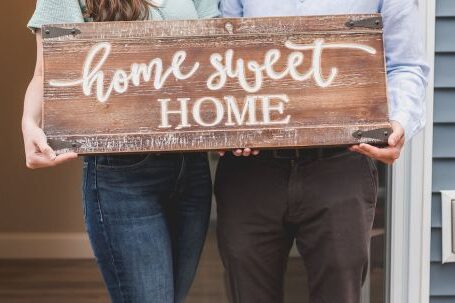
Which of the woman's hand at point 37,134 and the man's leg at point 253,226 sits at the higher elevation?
the woman's hand at point 37,134

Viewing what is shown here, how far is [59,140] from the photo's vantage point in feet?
4.87

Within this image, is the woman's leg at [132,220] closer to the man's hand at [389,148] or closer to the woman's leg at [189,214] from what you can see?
the woman's leg at [189,214]

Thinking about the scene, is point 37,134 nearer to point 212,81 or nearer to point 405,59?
point 212,81

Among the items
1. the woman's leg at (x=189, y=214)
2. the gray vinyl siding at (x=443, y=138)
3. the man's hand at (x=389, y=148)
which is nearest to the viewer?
the man's hand at (x=389, y=148)

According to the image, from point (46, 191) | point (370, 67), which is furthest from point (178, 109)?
point (46, 191)

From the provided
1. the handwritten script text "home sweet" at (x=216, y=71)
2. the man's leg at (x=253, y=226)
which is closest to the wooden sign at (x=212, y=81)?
the handwritten script text "home sweet" at (x=216, y=71)

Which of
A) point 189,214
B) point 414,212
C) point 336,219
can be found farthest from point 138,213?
point 414,212

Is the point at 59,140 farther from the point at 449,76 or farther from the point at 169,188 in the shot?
the point at 449,76

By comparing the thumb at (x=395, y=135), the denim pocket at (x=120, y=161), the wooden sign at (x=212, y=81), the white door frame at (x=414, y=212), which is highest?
the wooden sign at (x=212, y=81)

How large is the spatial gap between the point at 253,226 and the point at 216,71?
0.34 m

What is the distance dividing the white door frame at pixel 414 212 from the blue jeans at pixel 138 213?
2.56ft

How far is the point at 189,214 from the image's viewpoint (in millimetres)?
1632

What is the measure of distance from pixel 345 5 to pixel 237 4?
271 mm

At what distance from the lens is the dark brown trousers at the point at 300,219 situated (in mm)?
1524
